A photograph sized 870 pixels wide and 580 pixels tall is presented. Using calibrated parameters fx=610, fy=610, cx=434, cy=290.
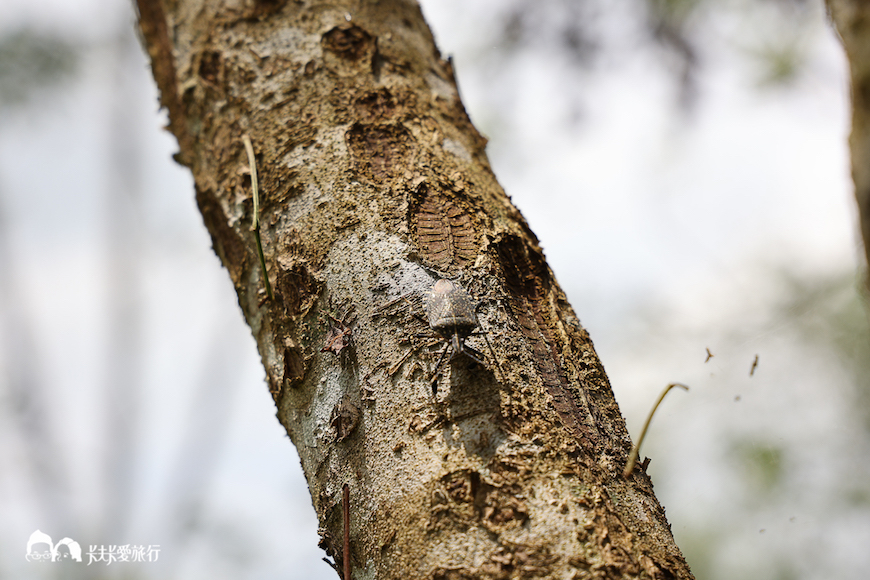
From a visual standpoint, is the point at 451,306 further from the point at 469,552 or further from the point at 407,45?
the point at 407,45

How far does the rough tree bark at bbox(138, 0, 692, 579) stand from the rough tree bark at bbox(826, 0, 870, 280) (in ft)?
2.47

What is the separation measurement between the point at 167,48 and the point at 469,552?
2403 millimetres

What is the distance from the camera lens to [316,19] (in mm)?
2199

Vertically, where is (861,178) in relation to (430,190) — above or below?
below

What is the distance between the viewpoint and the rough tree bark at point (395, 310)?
51.7 inches

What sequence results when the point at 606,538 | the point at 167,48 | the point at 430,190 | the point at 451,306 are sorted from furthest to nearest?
the point at 167,48, the point at 430,190, the point at 451,306, the point at 606,538

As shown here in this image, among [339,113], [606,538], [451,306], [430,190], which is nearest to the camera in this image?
[606,538]

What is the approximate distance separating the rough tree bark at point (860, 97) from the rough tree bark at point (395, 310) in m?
0.75

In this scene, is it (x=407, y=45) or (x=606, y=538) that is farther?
(x=407, y=45)

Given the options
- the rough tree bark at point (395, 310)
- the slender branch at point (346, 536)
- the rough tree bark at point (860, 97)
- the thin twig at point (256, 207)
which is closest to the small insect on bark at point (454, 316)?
the rough tree bark at point (395, 310)

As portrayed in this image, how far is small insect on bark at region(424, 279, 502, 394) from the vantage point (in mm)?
1379

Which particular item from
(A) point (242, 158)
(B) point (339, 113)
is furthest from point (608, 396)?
(A) point (242, 158)

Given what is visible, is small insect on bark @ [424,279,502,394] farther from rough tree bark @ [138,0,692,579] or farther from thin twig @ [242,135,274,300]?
thin twig @ [242,135,274,300]

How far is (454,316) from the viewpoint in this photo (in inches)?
52.0
